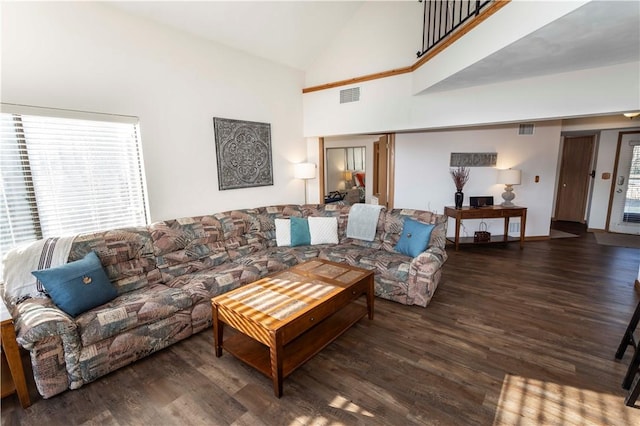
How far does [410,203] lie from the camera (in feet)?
17.9

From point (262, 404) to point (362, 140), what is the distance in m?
7.11

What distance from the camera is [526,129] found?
5.12 m

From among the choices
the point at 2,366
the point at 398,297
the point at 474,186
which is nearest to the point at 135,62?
the point at 2,366

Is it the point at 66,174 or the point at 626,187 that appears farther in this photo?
the point at 626,187

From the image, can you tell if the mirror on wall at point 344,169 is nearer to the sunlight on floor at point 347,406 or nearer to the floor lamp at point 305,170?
the floor lamp at point 305,170

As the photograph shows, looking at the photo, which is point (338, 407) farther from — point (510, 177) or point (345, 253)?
point (510, 177)

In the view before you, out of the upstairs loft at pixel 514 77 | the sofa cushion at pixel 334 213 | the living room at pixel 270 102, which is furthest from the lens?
the sofa cushion at pixel 334 213

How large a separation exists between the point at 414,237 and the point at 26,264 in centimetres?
351

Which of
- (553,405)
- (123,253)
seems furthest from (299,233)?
(553,405)

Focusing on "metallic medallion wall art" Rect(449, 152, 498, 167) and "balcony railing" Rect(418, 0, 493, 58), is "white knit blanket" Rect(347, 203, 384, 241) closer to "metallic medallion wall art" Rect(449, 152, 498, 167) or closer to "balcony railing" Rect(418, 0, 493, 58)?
"balcony railing" Rect(418, 0, 493, 58)

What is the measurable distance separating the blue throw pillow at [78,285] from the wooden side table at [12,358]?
10.4 inches

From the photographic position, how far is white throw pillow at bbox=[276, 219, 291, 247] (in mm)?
3895

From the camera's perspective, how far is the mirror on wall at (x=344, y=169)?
9.08 meters

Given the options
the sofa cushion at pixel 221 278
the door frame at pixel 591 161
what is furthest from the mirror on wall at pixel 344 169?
the sofa cushion at pixel 221 278
